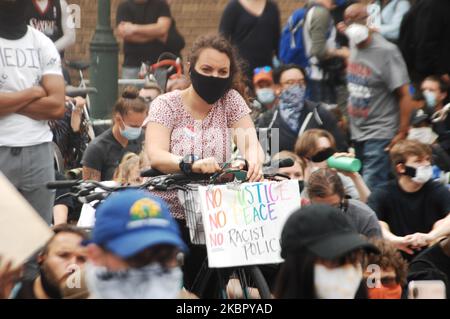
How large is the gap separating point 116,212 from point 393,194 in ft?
15.3

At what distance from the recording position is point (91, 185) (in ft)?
21.1

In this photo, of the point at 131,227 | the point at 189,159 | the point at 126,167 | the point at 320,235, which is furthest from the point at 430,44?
the point at 131,227

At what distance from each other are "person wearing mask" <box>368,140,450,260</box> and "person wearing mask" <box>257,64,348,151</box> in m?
1.88

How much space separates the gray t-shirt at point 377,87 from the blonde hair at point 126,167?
2537 millimetres

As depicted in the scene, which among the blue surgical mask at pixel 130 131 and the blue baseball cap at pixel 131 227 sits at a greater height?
the blue baseball cap at pixel 131 227

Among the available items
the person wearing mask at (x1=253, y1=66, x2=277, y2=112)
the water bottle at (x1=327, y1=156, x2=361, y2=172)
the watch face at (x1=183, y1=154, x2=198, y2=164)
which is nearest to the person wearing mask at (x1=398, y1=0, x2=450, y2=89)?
the person wearing mask at (x1=253, y1=66, x2=277, y2=112)

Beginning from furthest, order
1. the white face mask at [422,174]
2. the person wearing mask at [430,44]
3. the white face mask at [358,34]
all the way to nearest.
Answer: the person wearing mask at [430,44], the white face mask at [358,34], the white face mask at [422,174]

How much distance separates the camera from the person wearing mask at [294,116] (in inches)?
431

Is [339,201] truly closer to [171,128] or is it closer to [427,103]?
[171,128]

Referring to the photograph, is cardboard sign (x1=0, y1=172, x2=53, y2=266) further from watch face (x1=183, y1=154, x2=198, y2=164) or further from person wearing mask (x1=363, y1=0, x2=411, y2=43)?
person wearing mask (x1=363, y1=0, x2=411, y2=43)

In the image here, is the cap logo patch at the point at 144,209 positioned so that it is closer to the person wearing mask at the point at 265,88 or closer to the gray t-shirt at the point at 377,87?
the gray t-shirt at the point at 377,87

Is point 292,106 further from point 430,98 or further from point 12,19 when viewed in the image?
point 12,19

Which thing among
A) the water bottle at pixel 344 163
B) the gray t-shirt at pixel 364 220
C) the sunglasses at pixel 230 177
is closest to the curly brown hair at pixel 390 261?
the gray t-shirt at pixel 364 220
